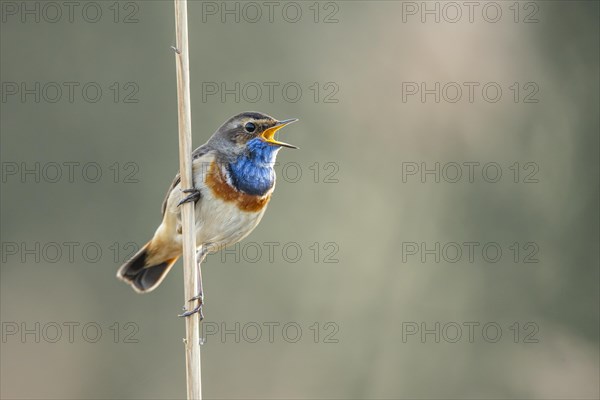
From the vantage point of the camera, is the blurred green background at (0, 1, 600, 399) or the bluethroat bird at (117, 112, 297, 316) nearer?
the bluethroat bird at (117, 112, 297, 316)

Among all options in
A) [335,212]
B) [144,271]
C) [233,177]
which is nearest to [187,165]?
[233,177]

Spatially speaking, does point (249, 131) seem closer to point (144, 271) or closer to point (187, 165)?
point (187, 165)

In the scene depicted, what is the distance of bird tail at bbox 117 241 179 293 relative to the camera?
526cm

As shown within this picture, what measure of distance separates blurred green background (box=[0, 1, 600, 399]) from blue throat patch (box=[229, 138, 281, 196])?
2.79 metres

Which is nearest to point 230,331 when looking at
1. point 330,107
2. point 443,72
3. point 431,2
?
point 330,107

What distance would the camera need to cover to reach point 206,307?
750 centimetres

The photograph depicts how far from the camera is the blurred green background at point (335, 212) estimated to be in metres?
7.14

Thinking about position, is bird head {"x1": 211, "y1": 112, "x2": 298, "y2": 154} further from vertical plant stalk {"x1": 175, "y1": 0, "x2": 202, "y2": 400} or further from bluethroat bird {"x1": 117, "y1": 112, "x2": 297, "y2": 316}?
vertical plant stalk {"x1": 175, "y1": 0, "x2": 202, "y2": 400}

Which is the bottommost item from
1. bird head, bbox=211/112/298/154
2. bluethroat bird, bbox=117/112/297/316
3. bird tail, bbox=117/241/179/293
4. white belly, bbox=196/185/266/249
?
bird tail, bbox=117/241/179/293

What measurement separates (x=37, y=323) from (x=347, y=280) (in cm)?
290

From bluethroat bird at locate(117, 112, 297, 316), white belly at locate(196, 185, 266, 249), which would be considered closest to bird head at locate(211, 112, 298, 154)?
bluethroat bird at locate(117, 112, 297, 316)

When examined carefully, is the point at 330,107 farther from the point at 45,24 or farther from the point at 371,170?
the point at 45,24

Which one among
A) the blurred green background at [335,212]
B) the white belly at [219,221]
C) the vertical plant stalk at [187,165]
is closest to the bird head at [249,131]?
the white belly at [219,221]

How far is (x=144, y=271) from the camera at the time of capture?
534 centimetres
